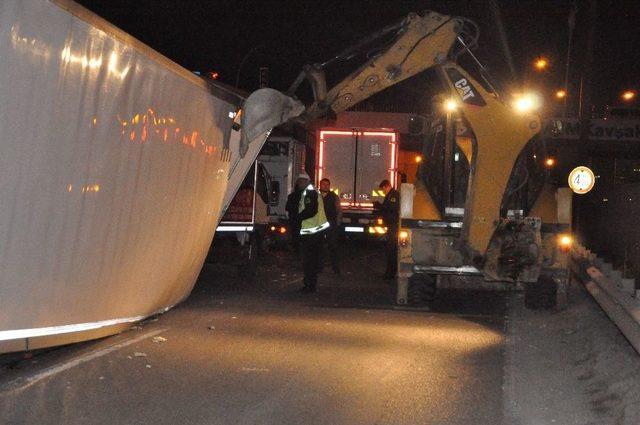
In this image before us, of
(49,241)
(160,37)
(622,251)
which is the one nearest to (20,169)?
(49,241)

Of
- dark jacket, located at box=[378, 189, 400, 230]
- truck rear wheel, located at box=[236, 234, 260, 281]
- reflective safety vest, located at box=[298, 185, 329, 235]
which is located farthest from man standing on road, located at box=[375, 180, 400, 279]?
truck rear wheel, located at box=[236, 234, 260, 281]

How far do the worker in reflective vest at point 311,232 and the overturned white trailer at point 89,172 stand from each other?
4120 millimetres

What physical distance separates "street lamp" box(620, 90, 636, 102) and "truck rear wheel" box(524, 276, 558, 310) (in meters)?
47.9

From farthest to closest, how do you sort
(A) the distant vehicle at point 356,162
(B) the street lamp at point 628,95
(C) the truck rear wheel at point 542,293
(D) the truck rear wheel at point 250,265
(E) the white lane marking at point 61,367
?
(B) the street lamp at point 628,95 → (A) the distant vehicle at point 356,162 → (D) the truck rear wheel at point 250,265 → (C) the truck rear wheel at point 542,293 → (E) the white lane marking at point 61,367

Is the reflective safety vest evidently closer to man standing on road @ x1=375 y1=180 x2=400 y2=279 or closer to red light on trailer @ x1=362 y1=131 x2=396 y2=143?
man standing on road @ x1=375 y1=180 x2=400 y2=279

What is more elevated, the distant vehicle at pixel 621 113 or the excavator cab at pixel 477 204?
the distant vehicle at pixel 621 113

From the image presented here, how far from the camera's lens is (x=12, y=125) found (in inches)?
270

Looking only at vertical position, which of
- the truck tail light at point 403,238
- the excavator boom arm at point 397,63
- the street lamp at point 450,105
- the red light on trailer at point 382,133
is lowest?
the truck tail light at point 403,238

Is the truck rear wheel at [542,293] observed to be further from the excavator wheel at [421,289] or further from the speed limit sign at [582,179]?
the speed limit sign at [582,179]

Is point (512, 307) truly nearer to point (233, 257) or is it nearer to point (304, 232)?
point (304, 232)

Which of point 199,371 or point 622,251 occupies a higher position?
point 622,251

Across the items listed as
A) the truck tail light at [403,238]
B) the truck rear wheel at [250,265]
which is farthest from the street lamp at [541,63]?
the truck tail light at [403,238]

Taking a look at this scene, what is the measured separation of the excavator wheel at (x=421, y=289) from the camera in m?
14.0

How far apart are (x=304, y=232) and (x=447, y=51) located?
4.26 m
